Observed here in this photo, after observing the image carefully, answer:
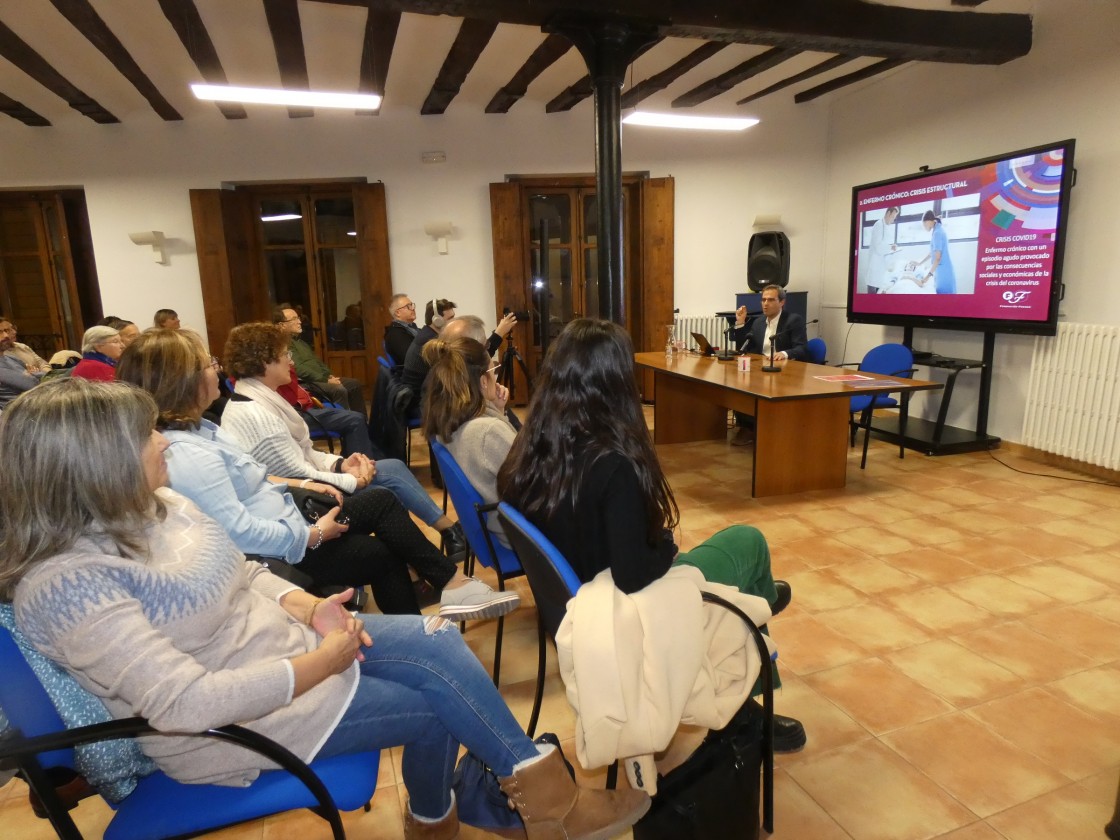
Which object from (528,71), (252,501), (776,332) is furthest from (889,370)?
(252,501)

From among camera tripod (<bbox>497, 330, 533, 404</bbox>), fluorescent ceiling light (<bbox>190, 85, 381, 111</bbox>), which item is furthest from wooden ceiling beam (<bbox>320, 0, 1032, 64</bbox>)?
camera tripod (<bbox>497, 330, 533, 404</bbox>)

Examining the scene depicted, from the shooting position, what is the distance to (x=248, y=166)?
6.25 meters

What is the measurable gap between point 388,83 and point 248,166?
5.42ft

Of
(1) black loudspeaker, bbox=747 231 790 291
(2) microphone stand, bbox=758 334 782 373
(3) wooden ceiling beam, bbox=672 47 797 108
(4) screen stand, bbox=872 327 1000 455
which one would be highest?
(3) wooden ceiling beam, bbox=672 47 797 108

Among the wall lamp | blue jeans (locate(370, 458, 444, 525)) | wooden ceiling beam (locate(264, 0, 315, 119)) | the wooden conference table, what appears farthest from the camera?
the wall lamp

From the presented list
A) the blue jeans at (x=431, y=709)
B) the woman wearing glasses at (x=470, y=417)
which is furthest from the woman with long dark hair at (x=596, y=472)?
the woman wearing glasses at (x=470, y=417)

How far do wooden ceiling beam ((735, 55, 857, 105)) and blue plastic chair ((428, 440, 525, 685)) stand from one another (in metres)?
4.69

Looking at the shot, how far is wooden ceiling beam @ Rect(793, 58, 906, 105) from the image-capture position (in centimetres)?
542

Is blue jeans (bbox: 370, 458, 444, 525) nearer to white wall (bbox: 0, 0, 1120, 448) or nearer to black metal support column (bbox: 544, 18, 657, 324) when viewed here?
black metal support column (bbox: 544, 18, 657, 324)

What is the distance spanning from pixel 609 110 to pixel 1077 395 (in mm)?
3563

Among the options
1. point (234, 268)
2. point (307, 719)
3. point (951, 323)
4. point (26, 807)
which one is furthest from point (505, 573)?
point (234, 268)

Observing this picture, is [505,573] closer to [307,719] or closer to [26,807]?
[307,719]

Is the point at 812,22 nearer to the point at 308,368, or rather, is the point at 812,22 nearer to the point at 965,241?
the point at 965,241

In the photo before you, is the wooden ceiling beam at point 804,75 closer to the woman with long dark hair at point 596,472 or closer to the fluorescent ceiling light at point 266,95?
the fluorescent ceiling light at point 266,95
